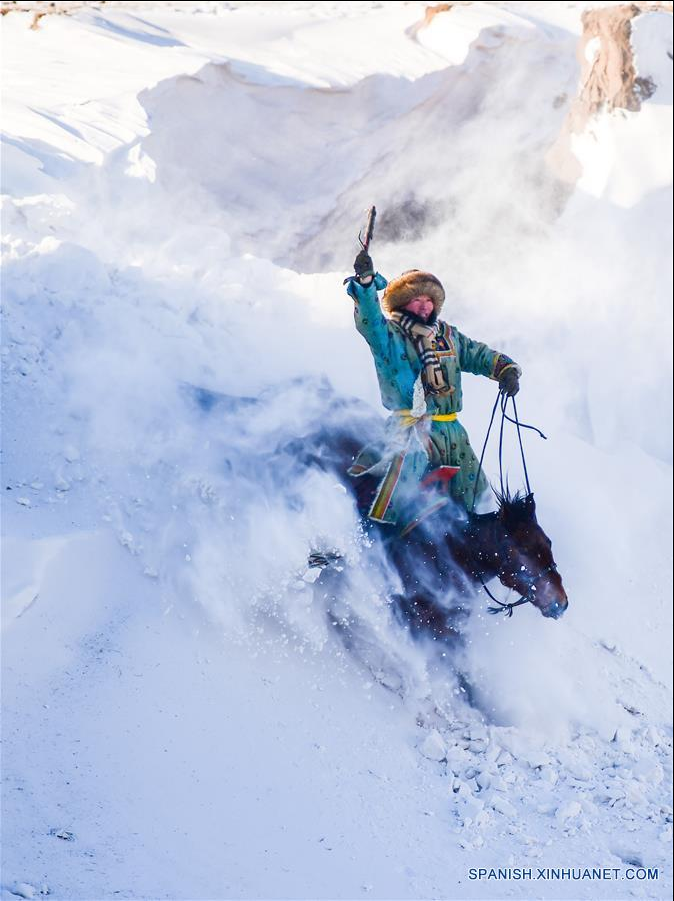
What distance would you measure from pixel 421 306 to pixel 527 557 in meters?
→ 0.99

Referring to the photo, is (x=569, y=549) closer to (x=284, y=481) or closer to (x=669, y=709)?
(x=669, y=709)

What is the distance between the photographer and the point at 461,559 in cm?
371

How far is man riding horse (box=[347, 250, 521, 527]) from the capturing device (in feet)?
11.6

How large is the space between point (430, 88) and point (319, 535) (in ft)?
11.9

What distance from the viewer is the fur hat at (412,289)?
351 centimetres

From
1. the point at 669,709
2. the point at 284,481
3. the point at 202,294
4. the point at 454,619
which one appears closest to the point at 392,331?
the point at 284,481

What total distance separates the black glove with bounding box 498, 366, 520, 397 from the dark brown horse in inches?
14.9

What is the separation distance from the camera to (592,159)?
5.86 meters

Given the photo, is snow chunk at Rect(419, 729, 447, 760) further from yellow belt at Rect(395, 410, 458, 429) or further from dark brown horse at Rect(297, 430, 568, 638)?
yellow belt at Rect(395, 410, 458, 429)

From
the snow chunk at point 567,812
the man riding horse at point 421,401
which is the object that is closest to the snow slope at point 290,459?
the snow chunk at point 567,812

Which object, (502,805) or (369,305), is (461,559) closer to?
(502,805)

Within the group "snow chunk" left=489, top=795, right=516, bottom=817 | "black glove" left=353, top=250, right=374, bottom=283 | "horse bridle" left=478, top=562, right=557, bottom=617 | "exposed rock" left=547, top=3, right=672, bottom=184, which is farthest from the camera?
"exposed rock" left=547, top=3, right=672, bottom=184

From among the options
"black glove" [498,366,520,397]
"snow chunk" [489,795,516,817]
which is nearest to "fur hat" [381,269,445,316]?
"black glove" [498,366,520,397]

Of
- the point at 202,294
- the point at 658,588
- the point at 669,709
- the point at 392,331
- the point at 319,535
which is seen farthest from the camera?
the point at 658,588
